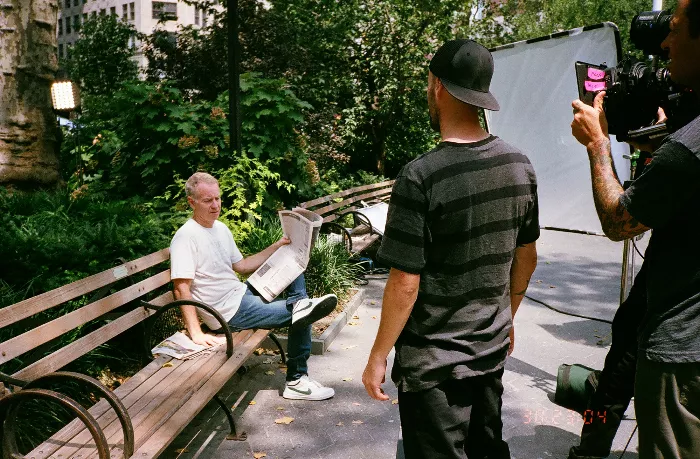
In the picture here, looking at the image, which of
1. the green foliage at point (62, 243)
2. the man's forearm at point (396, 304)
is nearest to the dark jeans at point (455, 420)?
→ the man's forearm at point (396, 304)

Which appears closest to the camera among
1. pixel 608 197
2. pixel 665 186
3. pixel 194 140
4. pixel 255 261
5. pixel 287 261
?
pixel 665 186

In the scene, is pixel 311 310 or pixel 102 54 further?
pixel 102 54

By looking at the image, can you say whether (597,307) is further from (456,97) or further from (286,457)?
(456,97)

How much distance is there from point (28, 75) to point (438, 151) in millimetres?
6646

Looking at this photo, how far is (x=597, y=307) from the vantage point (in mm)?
7582

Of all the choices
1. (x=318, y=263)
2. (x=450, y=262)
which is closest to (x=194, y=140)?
(x=318, y=263)

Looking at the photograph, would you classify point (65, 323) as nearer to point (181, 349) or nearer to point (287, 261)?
point (181, 349)

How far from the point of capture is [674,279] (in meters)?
2.03

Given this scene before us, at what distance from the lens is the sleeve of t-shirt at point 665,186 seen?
6.38ft

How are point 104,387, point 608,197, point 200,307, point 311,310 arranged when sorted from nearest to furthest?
point 608,197, point 104,387, point 200,307, point 311,310

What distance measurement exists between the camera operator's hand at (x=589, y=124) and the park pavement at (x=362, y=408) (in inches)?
56.1

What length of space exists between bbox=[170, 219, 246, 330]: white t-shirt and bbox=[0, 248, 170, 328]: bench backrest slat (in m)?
0.25

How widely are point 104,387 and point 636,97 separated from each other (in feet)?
8.32
